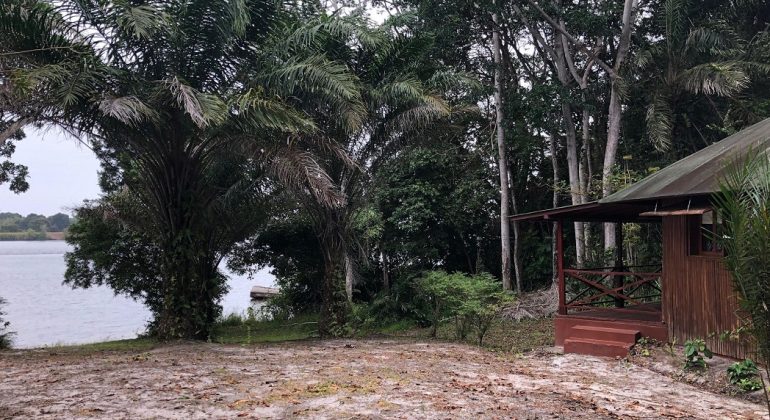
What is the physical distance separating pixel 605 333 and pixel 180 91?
7660 millimetres

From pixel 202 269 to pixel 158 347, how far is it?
1.86 metres

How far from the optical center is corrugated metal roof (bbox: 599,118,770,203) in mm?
7793

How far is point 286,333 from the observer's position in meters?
16.7

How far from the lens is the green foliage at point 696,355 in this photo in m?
7.71

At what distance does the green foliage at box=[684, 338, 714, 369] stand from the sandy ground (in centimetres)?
51

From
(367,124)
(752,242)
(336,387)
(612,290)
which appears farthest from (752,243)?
(367,124)

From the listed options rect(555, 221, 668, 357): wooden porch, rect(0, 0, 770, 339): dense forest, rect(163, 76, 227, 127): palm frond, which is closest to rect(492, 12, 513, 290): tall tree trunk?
rect(0, 0, 770, 339): dense forest

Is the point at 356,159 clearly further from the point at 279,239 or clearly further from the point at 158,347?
the point at 279,239

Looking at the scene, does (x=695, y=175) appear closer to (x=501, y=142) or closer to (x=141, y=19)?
(x=141, y=19)

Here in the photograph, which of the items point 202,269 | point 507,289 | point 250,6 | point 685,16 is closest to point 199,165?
point 202,269

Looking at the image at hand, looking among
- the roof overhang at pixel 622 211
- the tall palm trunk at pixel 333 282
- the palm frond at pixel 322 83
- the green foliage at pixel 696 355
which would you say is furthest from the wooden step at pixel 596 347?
the palm frond at pixel 322 83

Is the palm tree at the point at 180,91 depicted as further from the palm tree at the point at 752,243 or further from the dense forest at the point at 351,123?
the palm tree at the point at 752,243

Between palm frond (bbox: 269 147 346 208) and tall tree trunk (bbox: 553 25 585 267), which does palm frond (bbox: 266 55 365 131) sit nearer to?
palm frond (bbox: 269 147 346 208)

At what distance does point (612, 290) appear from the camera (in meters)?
10.4
